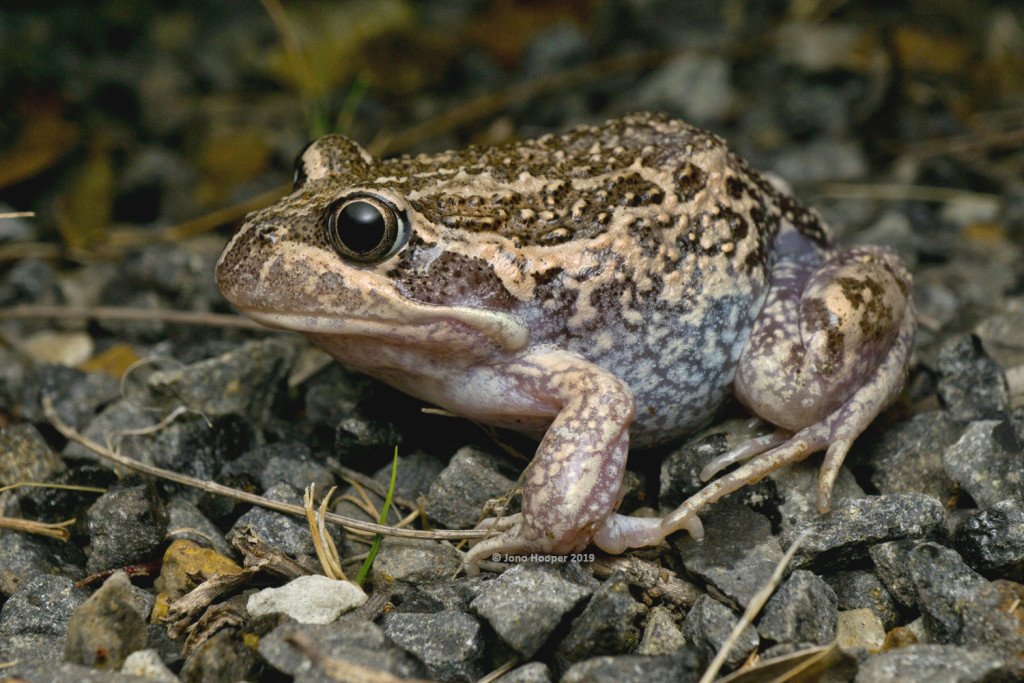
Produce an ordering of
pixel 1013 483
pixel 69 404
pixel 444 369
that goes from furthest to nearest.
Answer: pixel 69 404, pixel 444 369, pixel 1013 483

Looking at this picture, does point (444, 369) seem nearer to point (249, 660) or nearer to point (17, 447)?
point (249, 660)

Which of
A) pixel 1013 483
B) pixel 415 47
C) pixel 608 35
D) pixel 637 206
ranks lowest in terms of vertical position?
pixel 1013 483

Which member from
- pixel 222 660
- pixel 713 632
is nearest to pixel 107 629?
pixel 222 660

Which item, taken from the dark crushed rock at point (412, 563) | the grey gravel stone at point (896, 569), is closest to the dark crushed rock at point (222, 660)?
the dark crushed rock at point (412, 563)

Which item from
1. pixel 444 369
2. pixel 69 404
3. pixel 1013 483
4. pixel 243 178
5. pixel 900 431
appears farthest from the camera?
pixel 243 178

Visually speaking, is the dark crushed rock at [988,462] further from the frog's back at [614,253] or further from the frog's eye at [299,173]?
the frog's eye at [299,173]

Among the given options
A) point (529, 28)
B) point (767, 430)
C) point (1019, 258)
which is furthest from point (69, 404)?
point (1019, 258)
